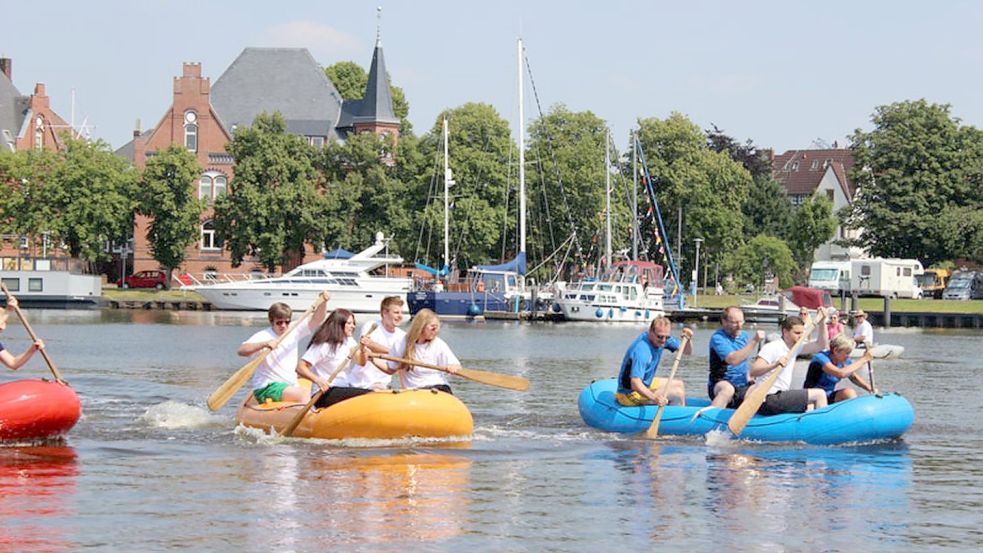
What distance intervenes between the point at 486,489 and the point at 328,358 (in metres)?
3.83

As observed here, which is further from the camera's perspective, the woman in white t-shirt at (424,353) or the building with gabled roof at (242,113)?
the building with gabled roof at (242,113)

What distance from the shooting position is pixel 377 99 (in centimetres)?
9975

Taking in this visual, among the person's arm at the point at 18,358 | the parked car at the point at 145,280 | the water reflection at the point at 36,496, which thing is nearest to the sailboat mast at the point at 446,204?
the parked car at the point at 145,280

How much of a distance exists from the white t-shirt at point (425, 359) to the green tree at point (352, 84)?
301ft

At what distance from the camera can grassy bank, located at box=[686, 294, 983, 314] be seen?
254 ft

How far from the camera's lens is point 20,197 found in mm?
83750

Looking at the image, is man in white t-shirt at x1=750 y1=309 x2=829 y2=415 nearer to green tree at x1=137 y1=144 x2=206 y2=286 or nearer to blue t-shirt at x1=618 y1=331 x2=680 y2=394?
blue t-shirt at x1=618 y1=331 x2=680 y2=394

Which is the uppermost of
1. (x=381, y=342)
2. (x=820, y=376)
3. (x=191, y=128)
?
(x=191, y=128)

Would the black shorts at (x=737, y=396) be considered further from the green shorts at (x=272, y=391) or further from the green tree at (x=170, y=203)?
the green tree at (x=170, y=203)

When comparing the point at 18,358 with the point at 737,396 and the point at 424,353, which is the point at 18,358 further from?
the point at 737,396

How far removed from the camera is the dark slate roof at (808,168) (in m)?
133

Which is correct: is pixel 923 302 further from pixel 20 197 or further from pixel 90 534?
pixel 90 534

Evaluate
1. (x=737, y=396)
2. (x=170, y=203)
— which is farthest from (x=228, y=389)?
(x=170, y=203)

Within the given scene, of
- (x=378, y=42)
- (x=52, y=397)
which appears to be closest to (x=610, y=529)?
(x=52, y=397)
